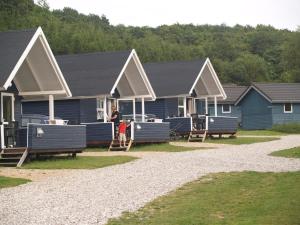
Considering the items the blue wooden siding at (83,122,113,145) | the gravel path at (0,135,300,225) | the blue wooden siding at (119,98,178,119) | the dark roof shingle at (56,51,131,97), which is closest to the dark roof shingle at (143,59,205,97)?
the blue wooden siding at (119,98,178,119)

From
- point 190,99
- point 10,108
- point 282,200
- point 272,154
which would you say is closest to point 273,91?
point 190,99

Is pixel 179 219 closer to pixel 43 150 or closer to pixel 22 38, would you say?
pixel 43 150

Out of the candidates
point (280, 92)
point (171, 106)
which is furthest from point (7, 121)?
point (280, 92)

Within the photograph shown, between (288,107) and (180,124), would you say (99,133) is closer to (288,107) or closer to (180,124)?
(180,124)

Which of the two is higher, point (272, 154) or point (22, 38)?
point (22, 38)

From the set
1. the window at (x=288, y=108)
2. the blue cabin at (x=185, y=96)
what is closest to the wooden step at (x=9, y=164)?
the blue cabin at (x=185, y=96)

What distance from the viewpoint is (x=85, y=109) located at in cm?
3177

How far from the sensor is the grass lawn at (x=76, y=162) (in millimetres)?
20828

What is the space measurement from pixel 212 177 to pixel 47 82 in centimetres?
1075

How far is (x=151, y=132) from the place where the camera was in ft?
103

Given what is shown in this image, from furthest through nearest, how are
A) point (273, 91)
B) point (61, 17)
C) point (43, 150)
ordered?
point (61, 17) < point (273, 91) < point (43, 150)

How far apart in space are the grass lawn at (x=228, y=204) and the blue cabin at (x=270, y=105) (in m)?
39.9

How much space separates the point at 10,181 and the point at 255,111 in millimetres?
42889

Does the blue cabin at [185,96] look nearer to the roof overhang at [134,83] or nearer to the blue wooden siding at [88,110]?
the roof overhang at [134,83]
